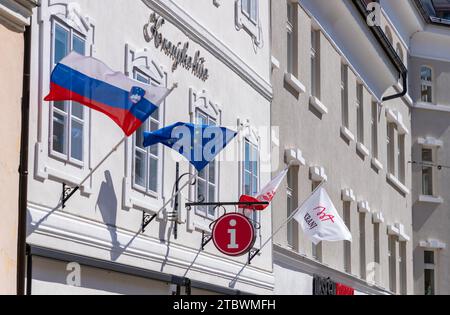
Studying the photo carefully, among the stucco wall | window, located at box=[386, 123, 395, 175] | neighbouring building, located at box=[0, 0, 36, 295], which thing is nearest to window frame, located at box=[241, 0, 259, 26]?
neighbouring building, located at box=[0, 0, 36, 295]

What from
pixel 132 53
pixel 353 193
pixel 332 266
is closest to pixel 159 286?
pixel 132 53

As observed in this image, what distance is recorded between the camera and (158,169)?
62.3 feet

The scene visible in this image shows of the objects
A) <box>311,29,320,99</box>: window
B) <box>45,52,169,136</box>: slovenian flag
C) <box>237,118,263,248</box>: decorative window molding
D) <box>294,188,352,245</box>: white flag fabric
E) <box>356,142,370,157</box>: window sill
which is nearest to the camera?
<box>45,52,169,136</box>: slovenian flag

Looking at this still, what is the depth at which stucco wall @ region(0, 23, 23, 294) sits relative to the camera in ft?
46.2

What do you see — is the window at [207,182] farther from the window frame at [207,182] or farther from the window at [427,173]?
the window at [427,173]

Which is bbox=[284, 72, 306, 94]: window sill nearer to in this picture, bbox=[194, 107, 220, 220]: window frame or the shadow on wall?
bbox=[194, 107, 220, 220]: window frame

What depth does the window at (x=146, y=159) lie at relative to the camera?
18094 mm

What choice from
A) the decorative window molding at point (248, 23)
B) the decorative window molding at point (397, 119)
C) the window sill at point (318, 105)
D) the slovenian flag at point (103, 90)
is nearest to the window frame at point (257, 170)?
the decorative window molding at point (248, 23)

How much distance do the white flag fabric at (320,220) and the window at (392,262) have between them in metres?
14.3

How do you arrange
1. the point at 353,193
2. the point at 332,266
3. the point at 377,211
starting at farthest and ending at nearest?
the point at 377,211 → the point at 353,193 → the point at 332,266

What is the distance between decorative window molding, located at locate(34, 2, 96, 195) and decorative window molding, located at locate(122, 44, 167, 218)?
1254 mm

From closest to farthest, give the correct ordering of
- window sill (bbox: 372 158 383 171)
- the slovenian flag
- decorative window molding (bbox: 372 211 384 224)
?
the slovenian flag
decorative window molding (bbox: 372 211 384 224)
window sill (bbox: 372 158 383 171)
